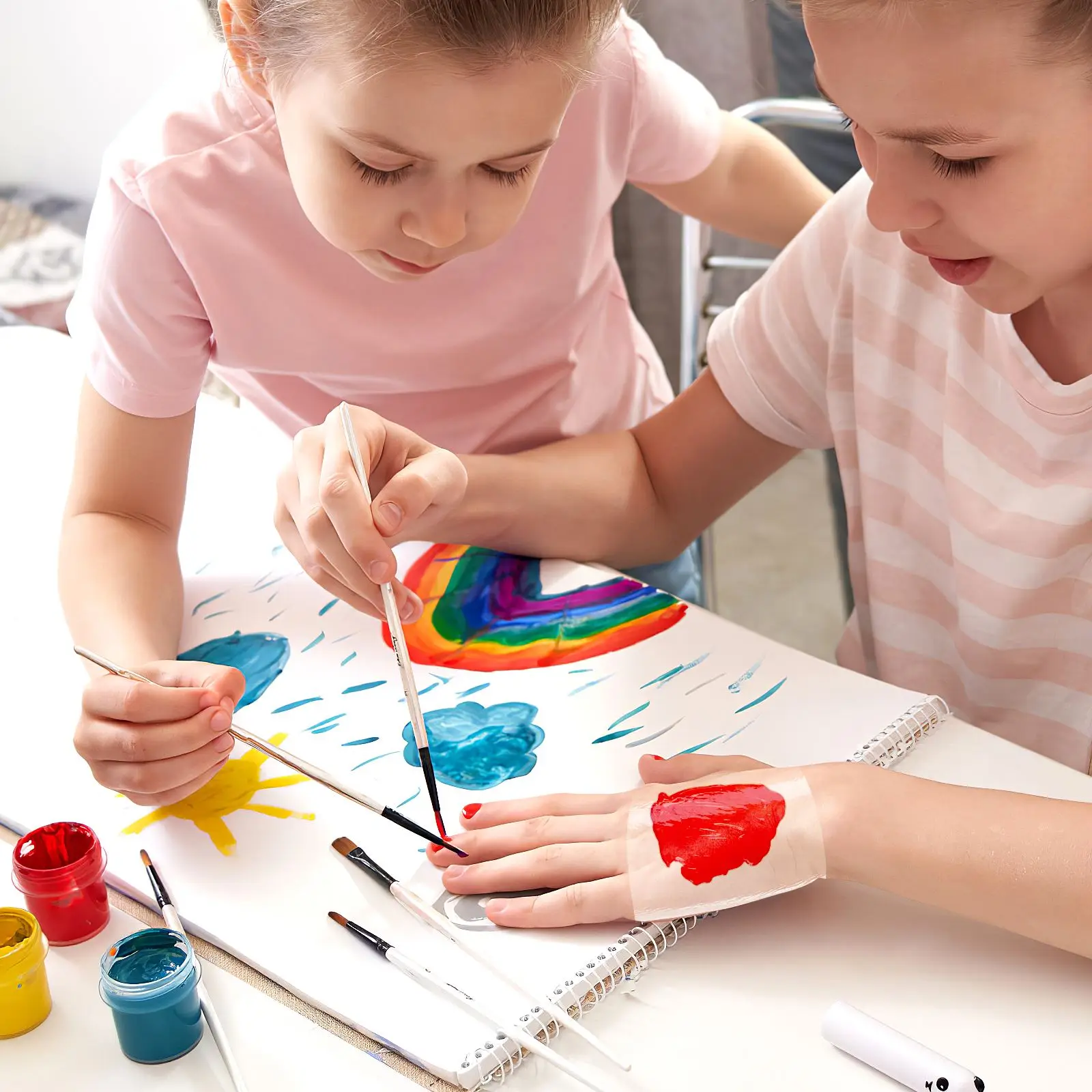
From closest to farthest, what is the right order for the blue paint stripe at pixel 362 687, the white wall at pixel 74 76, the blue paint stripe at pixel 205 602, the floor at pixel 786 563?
1. the blue paint stripe at pixel 362 687
2. the blue paint stripe at pixel 205 602
3. the white wall at pixel 74 76
4. the floor at pixel 786 563

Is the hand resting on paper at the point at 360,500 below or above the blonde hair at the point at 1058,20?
below

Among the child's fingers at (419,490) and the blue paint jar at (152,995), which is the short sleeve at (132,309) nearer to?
the child's fingers at (419,490)

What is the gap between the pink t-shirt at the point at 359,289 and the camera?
0.94 m

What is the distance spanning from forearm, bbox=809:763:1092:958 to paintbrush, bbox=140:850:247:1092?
330mm

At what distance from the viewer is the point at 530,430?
1.16 meters

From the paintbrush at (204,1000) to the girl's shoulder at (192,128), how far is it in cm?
52

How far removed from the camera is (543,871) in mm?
694

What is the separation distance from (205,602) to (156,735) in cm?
27

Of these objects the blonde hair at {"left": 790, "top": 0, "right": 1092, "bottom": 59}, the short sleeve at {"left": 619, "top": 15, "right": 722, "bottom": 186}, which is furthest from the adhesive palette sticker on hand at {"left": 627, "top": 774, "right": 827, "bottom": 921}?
the short sleeve at {"left": 619, "top": 15, "right": 722, "bottom": 186}

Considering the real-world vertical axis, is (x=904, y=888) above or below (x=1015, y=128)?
below

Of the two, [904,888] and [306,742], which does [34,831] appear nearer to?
[306,742]

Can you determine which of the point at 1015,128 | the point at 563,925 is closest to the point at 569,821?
the point at 563,925

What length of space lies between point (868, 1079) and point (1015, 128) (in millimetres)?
507

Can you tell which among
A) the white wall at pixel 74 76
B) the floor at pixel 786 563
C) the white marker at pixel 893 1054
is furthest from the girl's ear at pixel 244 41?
the floor at pixel 786 563
